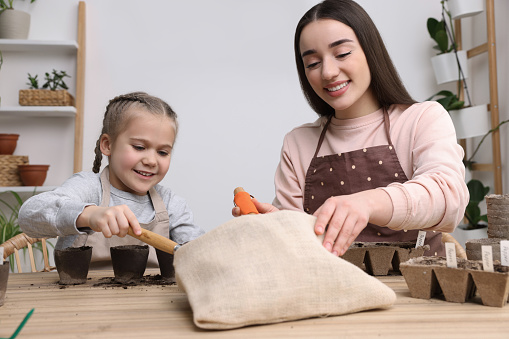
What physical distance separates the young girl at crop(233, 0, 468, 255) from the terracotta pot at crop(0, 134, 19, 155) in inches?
70.9

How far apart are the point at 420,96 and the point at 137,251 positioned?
252 cm

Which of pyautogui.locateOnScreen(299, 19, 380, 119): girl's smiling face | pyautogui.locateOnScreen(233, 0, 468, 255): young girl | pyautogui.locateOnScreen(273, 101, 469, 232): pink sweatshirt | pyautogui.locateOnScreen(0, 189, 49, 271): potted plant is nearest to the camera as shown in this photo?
pyautogui.locateOnScreen(273, 101, 469, 232): pink sweatshirt

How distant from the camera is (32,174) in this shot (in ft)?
9.25

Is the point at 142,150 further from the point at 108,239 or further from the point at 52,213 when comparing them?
the point at 52,213

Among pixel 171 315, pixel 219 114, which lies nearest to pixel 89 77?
pixel 219 114

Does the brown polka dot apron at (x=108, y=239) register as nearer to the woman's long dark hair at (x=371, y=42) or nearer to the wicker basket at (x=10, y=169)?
the woman's long dark hair at (x=371, y=42)

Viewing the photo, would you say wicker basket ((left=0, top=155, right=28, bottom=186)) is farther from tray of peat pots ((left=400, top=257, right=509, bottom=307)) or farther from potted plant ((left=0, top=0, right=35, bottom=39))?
tray of peat pots ((left=400, top=257, right=509, bottom=307))

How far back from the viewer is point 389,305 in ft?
2.64

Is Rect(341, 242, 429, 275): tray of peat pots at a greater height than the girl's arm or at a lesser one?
lesser

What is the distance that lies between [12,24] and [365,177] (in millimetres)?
2306

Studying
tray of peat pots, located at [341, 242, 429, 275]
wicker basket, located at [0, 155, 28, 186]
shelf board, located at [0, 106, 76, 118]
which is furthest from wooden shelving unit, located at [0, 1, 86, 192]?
tray of peat pots, located at [341, 242, 429, 275]

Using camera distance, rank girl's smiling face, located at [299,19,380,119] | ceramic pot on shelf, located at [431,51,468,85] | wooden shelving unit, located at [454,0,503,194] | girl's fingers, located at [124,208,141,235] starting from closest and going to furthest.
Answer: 1. girl's fingers, located at [124,208,141,235]
2. girl's smiling face, located at [299,19,380,119]
3. wooden shelving unit, located at [454,0,503,194]
4. ceramic pot on shelf, located at [431,51,468,85]

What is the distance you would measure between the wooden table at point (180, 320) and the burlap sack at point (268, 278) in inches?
0.7

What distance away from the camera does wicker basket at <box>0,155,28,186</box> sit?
2.81 meters
